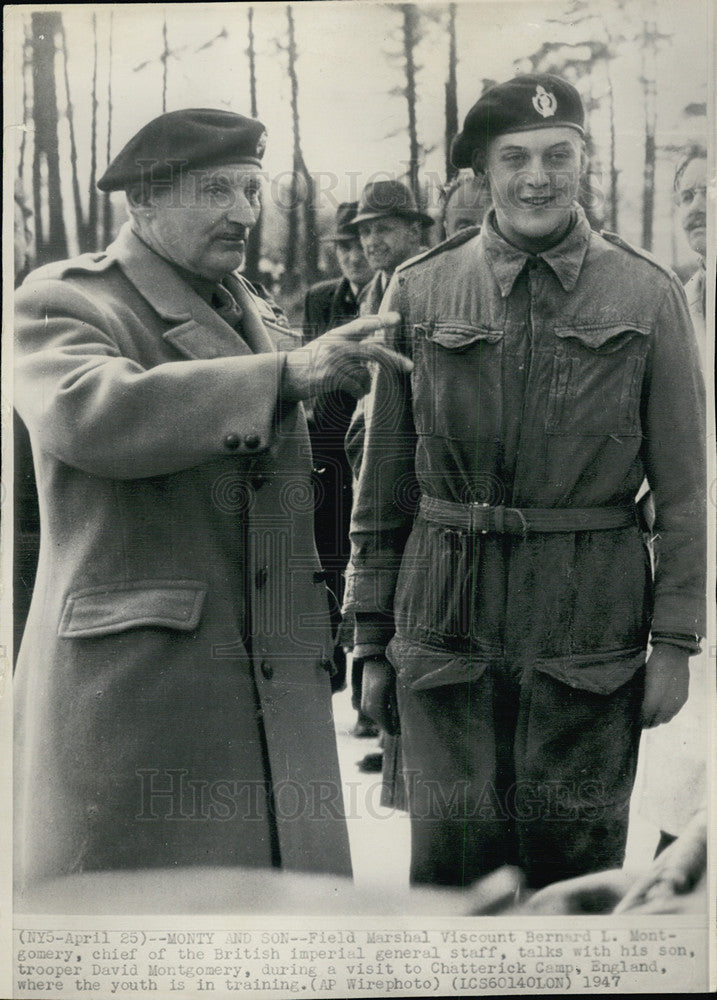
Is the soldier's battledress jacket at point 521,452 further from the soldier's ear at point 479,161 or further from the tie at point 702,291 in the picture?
the soldier's ear at point 479,161

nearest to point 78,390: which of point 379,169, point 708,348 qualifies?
point 379,169

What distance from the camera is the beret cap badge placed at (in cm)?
347

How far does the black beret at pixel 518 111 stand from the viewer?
3.47m

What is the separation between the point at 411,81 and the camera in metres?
3.54

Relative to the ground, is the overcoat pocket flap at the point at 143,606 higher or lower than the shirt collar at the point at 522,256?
lower

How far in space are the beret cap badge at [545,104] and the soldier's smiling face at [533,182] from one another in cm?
5

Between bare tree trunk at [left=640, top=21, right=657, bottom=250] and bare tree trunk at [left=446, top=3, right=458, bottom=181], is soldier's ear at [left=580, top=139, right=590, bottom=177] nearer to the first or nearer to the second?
bare tree trunk at [left=640, top=21, right=657, bottom=250]

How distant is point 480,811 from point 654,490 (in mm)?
1131

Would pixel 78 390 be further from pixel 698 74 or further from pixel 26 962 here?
pixel 698 74

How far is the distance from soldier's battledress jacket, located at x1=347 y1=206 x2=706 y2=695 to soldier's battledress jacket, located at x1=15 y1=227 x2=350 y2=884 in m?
0.29

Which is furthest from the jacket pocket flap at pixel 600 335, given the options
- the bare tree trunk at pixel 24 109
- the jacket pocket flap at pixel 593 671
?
the bare tree trunk at pixel 24 109

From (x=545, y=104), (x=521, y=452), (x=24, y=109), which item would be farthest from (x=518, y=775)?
(x=24, y=109)

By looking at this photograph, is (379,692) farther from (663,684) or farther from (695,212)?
(695,212)

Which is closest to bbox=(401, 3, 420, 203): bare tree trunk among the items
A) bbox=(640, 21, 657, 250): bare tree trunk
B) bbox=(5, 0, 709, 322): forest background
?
bbox=(5, 0, 709, 322): forest background
